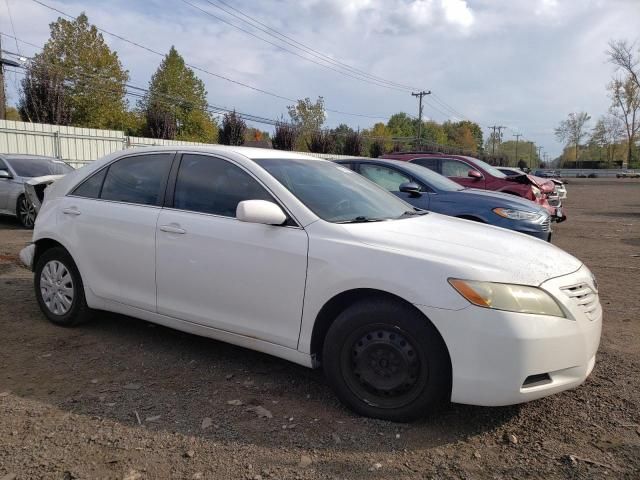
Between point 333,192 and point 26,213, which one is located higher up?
point 333,192

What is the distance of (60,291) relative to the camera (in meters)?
4.51

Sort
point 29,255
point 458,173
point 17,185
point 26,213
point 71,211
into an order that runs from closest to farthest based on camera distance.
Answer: point 71,211, point 29,255, point 26,213, point 17,185, point 458,173

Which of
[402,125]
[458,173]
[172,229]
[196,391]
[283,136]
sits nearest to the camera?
[196,391]

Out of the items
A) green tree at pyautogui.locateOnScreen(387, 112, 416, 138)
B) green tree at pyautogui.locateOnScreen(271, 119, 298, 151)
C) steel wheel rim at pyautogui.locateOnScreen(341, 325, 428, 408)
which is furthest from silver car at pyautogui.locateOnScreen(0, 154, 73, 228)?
green tree at pyautogui.locateOnScreen(387, 112, 416, 138)

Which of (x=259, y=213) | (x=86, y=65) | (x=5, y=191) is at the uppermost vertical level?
(x=86, y=65)

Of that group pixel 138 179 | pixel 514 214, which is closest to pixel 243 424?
pixel 138 179

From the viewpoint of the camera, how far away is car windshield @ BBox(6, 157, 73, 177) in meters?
11.1

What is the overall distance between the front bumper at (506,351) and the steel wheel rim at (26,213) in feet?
33.2

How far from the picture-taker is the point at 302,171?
12.9 feet

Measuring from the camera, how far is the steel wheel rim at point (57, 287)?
4.46m

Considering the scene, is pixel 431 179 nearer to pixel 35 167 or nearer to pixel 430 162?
pixel 430 162

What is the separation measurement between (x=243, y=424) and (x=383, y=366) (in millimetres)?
875

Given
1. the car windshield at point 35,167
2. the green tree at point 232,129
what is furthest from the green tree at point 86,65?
the car windshield at point 35,167

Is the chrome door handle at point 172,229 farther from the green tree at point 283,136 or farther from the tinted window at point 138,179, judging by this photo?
the green tree at point 283,136
